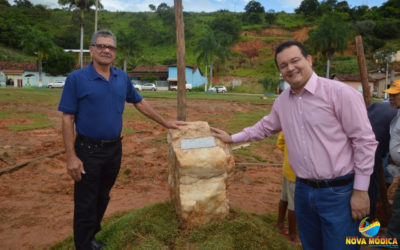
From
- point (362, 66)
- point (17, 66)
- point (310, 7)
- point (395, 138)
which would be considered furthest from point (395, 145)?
point (310, 7)

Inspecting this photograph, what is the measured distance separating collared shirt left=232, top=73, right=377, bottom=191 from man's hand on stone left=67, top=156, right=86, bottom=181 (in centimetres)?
193

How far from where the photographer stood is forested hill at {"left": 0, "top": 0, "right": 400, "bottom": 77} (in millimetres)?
37812

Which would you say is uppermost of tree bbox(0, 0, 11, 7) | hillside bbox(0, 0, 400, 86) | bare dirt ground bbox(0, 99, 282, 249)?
tree bbox(0, 0, 11, 7)

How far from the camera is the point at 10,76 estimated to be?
40656mm

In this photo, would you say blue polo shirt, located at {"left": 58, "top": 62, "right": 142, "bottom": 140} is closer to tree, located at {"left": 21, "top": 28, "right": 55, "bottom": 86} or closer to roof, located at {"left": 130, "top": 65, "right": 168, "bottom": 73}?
tree, located at {"left": 21, "top": 28, "right": 55, "bottom": 86}

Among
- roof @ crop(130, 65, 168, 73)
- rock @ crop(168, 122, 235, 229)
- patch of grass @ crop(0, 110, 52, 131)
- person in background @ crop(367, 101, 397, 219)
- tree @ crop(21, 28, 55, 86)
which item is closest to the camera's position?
rock @ crop(168, 122, 235, 229)

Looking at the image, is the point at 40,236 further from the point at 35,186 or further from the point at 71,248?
the point at 35,186

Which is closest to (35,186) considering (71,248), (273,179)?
(71,248)

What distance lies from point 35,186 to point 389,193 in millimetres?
6868

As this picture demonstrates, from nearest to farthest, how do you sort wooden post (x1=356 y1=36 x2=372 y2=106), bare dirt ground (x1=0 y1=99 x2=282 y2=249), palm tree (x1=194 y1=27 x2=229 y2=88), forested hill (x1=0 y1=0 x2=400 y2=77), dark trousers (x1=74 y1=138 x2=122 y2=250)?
dark trousers (x1=74 y1=138 x2=122 y2=250) → bare dirt ground (x1=0 y1=99 x2=282 y2=249) → wooden post (x1=356 y1=36 x2=372 y2=106) → forested hill (x1=0 y1=0 x2=400 y2=77) → palm tree (x1=194 y1=27 x2=229 y2=88)

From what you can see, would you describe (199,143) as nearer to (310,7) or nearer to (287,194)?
(287,194)

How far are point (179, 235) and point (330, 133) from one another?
→ 1.95 m

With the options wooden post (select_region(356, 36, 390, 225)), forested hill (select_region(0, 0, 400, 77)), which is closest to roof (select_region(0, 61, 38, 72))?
forested hill (select_region(0, 0, 400, 77))

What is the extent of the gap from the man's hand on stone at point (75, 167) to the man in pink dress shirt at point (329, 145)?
1.92 metres
